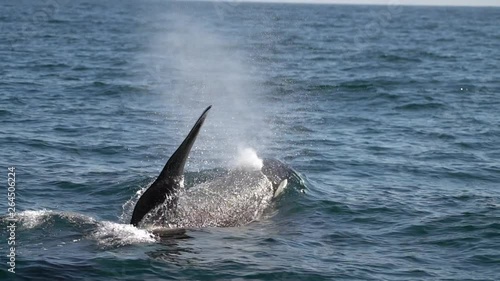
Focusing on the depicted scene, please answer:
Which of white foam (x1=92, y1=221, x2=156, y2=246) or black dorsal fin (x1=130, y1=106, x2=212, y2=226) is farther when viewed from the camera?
black dorsal fin (x1=130, y1=106, x2=212, y2=226)

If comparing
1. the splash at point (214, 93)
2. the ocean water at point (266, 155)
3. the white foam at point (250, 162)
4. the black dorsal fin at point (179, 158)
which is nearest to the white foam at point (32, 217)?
the ocean water at point (266, 155)

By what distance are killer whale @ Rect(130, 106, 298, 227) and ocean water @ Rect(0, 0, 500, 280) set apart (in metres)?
0.34

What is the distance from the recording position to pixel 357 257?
48.3 ft

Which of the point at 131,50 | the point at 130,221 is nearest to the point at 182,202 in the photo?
the point at 130,221

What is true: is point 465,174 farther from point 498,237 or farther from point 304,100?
point 304,100

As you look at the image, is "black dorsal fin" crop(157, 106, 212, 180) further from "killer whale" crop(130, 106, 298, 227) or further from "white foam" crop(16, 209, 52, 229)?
"white foam" crop(16, 209, 52, 229)

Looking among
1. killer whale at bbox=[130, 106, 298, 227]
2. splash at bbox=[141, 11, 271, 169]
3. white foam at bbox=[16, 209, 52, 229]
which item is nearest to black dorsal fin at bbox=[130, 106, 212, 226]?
killer whale at bbox=[130, 106, 298, 227]

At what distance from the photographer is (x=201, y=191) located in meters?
17.2

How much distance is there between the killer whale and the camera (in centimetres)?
1435

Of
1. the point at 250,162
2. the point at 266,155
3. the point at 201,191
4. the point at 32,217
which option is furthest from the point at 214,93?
the point at 32,217

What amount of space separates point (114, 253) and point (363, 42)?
202 ft

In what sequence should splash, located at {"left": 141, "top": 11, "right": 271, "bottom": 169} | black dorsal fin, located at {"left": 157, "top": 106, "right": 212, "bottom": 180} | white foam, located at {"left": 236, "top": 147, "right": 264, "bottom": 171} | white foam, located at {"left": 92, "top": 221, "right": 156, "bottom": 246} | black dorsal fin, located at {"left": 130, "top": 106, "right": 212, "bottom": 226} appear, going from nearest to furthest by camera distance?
black dorsal fin, located at {"left": 157, "top": 106, "right": 212, "bottom": 180} → white foam, located at {"left": 92, "top": 221, "right": 156, "bottom": 246} → black dorsal fin, located at {"left": 130, "top": 106, "right": 212, "bottom": 226} → white foam, located at {"left": 236, "top": 147, "right": 264, "bottom": 171} → splash, located at {"left": 141, "top": 11, "right": 271, "bottom": 169}

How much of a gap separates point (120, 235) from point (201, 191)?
302 centimetres

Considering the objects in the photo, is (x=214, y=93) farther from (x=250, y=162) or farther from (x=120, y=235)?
(x=120, y=235)
